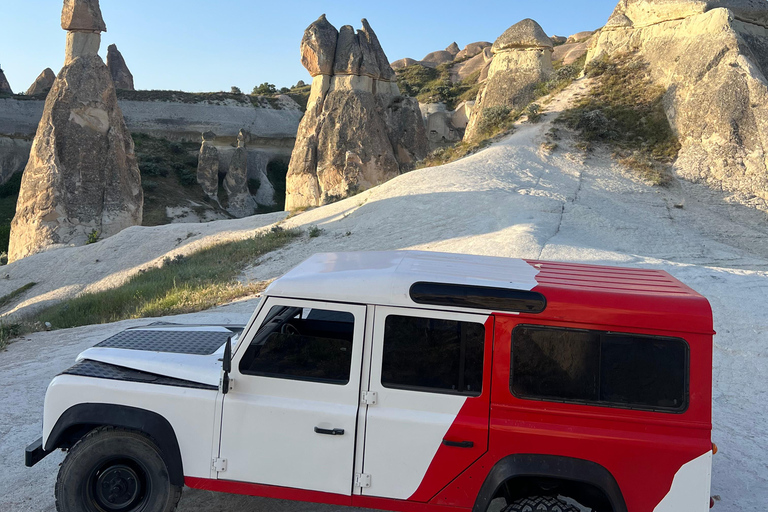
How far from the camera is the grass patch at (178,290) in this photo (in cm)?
1026

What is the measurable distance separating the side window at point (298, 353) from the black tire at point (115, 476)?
75 centimetres

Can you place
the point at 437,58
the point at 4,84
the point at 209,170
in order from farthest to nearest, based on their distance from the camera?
the point at 437,58 < the point at 4,84 < the point at 209,170

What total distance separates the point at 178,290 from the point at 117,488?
8.76m

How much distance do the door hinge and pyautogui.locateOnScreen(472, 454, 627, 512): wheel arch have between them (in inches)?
22.3

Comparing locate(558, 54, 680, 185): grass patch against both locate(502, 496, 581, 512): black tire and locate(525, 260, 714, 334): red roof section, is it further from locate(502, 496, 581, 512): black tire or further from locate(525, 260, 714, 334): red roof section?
locate(502, 496, 581, 512): black tire

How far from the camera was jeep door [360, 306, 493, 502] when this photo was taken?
294 cm

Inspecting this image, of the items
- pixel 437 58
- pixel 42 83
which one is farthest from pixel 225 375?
pixel 437 58

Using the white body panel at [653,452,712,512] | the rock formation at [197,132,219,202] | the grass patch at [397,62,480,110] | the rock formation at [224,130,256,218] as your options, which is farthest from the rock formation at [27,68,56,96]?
the white body panel at [653,452,712,512]

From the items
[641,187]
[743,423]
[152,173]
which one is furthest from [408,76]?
[743,423]

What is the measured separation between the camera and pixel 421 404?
2.98 m

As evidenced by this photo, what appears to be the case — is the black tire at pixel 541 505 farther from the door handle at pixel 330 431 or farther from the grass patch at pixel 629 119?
the grass patch at pixel 629 119

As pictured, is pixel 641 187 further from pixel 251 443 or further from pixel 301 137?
pixel 301 137

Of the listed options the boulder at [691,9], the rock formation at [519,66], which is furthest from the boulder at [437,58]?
the boulder at [691,9]

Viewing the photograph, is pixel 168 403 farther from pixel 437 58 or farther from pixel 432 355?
pixel 437 58
